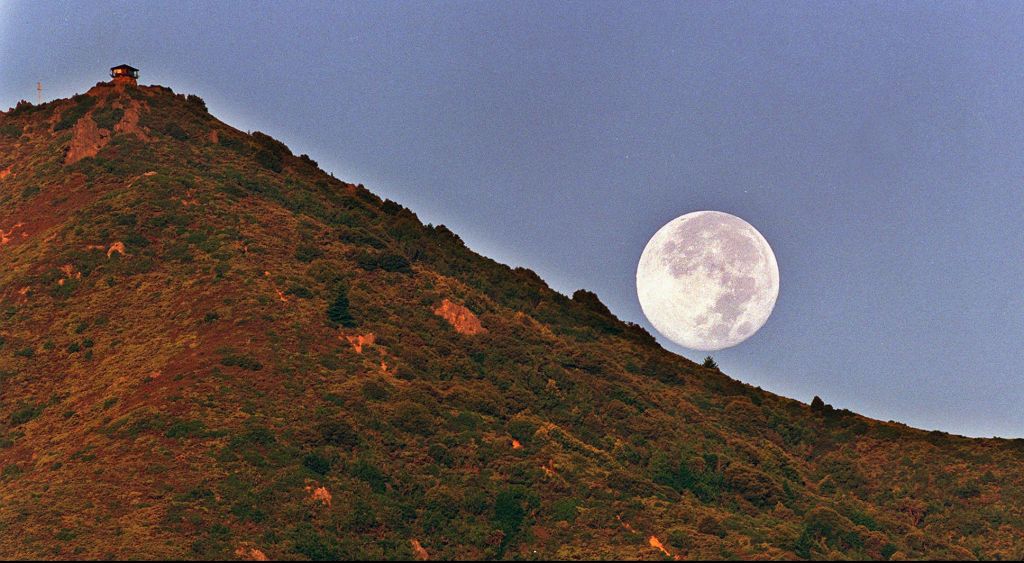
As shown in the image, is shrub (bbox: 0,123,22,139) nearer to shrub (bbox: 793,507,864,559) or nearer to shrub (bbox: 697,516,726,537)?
shrub (bbox: 697,516,726,537)

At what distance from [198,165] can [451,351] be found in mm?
33573

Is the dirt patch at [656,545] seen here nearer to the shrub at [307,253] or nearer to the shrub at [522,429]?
the shrub at [522,429]

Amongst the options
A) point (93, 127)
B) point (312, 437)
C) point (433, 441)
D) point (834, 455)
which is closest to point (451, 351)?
point (433, 441)

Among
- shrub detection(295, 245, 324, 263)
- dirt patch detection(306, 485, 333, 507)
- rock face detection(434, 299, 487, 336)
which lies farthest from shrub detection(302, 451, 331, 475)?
shrub detection(295, 245, 324, 263)

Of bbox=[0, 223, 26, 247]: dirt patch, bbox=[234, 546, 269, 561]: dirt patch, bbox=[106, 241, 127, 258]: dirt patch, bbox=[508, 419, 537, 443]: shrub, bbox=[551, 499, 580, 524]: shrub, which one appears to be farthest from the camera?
bbox=[0, 223, 26, 247]: dirt patch

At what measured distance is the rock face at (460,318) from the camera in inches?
3957

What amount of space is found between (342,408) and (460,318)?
21.7 metres

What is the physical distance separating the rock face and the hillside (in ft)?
0.86

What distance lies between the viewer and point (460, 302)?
342 feet

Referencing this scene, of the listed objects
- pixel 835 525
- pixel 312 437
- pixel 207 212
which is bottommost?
pixel 312 437

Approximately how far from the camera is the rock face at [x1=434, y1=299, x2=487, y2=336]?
10050 cm

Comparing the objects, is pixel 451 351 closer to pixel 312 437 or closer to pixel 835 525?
pixel 312 437

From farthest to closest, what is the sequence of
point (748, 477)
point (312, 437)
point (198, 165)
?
point (198, 165)
point (748, 477)
point (312, 437)

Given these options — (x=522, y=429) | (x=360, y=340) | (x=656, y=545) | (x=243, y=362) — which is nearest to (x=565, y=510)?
(x=656, y=545)
